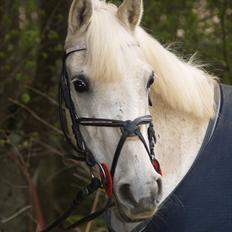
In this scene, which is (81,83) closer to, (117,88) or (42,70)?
(117,88)

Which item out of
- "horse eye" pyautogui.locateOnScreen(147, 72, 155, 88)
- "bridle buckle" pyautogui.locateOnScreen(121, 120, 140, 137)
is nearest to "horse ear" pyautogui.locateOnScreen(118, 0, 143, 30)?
"horse eye" pyautogui.locateOnScreen(147, 72, 155, 88)

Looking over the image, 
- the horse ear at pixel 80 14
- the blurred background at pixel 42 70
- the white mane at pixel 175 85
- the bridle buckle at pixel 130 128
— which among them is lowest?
the blurred background at pixel 42 70

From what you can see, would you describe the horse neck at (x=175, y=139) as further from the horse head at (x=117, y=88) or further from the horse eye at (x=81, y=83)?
the horse eye at (x=81, y=83)

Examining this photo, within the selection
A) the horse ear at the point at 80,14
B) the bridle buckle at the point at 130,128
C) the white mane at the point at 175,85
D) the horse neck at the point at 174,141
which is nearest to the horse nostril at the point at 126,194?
the bridle buckle at the point at 130,128

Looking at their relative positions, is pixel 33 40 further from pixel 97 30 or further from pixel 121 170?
pixel 121 170

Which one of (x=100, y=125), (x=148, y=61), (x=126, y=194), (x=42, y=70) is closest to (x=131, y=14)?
(x=148, y=61)

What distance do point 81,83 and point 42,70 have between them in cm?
325

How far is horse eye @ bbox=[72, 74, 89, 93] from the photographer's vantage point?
337cm

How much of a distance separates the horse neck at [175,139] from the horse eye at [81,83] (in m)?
0.41

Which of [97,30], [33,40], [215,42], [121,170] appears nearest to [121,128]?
[121,170]

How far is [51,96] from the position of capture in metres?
6.63

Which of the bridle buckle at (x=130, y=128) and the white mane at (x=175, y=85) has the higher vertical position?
the white mane at (x=175, y=85)

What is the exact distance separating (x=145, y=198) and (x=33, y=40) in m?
2.92

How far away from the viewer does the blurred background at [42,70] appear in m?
6.05
